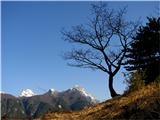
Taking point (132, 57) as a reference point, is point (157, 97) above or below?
below

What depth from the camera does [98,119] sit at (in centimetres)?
1242

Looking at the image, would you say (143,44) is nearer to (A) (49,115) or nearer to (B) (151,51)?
(B) (151,51)

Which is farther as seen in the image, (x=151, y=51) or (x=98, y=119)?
(x=151, y=51)

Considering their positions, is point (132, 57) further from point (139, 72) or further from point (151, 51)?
point (139, 72)

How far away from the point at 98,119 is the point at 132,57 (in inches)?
1009

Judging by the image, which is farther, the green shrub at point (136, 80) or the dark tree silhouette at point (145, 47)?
the dark tree silhouette at point (145, 47)

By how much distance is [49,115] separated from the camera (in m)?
16.5

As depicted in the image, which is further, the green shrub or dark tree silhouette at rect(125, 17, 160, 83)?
dark tree silhouette at rect(125, 17, 160, 83)

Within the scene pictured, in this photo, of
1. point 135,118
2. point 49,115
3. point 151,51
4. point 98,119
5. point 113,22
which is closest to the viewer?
point 135,118

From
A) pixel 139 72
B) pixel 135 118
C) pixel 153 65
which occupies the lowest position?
pixel 135 118

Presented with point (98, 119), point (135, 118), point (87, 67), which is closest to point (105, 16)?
point (87, 67)

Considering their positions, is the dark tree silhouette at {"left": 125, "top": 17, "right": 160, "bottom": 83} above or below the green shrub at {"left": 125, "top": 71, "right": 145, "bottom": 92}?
above

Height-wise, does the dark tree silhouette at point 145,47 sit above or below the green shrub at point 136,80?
above

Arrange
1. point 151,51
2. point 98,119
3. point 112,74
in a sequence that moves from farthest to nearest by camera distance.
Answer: point 151,51 < point 112,74 < point 98,119
